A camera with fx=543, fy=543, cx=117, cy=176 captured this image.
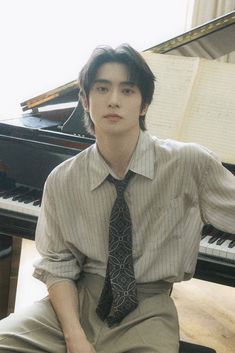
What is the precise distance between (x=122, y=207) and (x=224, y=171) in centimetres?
32

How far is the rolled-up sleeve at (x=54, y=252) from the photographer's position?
1.67 metres

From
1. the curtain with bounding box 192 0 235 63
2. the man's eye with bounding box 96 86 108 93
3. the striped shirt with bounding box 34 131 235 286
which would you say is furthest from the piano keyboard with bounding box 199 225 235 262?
the curtain with bounding box 192 0 235 63

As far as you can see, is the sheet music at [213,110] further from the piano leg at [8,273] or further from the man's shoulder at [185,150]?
the piano leg at [8,273]

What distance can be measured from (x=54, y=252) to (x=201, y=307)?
1.63 meters

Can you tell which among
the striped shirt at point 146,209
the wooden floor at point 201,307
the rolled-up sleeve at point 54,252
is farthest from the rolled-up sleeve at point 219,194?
the wooden floor at point 201,307

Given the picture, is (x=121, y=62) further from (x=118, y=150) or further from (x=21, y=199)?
(x=21, y=199)

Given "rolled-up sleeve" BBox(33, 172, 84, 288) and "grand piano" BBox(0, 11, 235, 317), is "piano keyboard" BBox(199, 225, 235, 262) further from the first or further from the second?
"rolled-up sleeve" BBox(33, 172, 84, 288)

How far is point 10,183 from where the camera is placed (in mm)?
2271

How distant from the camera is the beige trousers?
1.48 m

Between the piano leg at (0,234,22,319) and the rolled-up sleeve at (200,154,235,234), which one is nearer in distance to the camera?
the rolled-up sleeve at (200,154,235,234)

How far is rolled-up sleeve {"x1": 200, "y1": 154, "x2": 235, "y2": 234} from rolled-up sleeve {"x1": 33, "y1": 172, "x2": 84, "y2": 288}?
0.44 m

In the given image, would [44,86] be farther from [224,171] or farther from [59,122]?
[224,171]

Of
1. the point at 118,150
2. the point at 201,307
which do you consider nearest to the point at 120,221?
the point at 118,150

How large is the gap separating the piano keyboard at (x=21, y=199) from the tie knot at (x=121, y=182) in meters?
0.54
